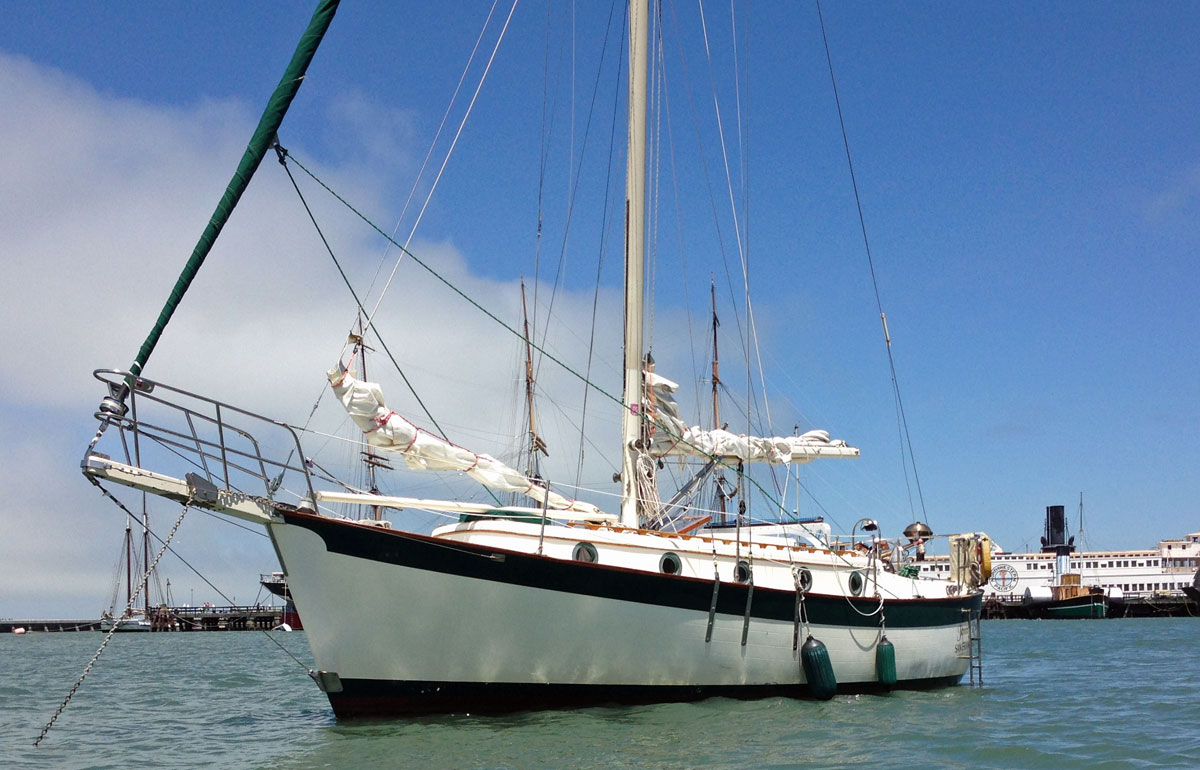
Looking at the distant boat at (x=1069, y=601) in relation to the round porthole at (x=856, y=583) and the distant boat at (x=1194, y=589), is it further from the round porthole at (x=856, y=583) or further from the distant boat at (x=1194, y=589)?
the round porthole at (x=856, y=583)

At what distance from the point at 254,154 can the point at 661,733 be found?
9.41m

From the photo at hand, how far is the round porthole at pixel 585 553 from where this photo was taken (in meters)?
15.8

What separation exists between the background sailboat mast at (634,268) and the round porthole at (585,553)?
10.1 ft

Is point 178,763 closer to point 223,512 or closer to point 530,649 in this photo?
point 223,512

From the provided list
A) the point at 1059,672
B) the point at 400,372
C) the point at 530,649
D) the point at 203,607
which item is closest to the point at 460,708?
the point at 530,649

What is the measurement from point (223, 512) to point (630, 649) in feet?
21.1

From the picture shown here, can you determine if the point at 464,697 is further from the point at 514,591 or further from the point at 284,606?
the point at 284,606

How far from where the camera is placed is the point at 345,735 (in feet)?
46.9

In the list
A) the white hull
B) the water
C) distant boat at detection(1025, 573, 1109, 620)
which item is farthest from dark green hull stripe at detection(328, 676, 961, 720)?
distant boat at detection(1025, 573, 1109, 620)

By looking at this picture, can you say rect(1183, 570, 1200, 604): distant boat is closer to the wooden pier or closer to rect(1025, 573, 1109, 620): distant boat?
rect(1025, 573, 1109, 620): distant boat

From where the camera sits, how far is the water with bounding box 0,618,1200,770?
12.5 m

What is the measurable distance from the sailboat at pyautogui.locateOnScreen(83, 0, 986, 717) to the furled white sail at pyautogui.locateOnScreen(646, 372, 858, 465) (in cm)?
186

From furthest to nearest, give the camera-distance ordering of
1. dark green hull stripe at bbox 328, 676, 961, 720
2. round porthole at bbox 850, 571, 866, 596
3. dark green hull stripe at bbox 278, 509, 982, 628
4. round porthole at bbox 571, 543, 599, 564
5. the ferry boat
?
the ferry boat, round porthole at bbox 850, 571, 866, 596, round porthole at bbox 571, 543, 599, 564, dark green hull stripe at bbox 328, 676, 961, 720, dark green hull stripe at bbox 278, 509, 982, 628

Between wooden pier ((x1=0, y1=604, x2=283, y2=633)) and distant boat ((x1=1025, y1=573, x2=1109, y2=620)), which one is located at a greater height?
distant boat ((x1=1025, y1=573, x2=1109, y2=620))
